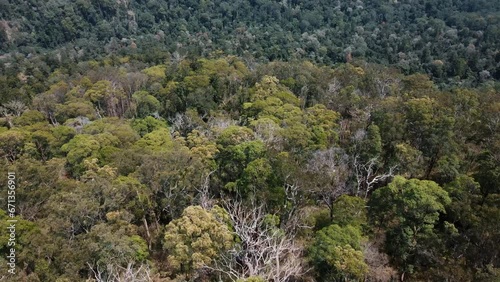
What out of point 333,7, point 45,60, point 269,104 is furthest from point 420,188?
point 333,7

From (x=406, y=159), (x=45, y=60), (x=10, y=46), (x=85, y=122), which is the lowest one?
(x=10, y=46)

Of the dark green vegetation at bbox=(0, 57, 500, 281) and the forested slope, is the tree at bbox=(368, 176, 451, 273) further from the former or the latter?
the forested slope

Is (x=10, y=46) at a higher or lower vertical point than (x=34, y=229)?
lower

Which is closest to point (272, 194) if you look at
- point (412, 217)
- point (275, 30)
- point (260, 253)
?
point (260, 253)

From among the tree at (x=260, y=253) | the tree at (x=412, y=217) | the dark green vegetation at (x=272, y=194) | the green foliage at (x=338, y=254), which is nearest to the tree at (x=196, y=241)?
the dark green vegetation at (x=272, y=194)

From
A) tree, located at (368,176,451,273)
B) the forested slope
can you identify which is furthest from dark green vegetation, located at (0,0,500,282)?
the forested slope

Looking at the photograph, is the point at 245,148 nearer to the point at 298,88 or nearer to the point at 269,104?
the point at 269,104

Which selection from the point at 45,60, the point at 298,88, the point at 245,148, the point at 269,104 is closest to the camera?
the point at 245,148

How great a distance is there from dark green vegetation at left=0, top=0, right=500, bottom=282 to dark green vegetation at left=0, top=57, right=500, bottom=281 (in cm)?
13

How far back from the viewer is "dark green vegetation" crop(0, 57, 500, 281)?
2648 cm

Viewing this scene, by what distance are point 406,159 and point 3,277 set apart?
1237 inches

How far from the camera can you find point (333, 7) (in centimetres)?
17375

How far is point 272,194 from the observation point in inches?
1240

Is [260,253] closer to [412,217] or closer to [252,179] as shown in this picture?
[252,179]
